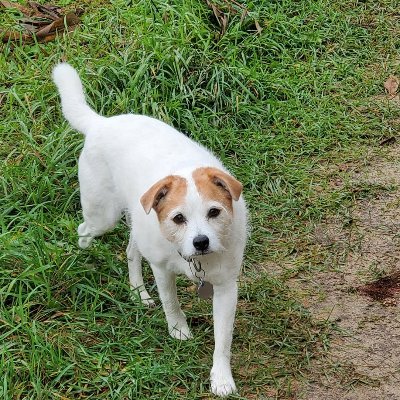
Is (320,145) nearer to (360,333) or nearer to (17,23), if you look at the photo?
(360,333)

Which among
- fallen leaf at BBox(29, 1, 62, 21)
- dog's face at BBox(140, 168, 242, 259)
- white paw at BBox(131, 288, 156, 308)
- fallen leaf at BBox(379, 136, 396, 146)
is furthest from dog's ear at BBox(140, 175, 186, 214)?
fallen leaf at BBox(29, 1, 62, 21)

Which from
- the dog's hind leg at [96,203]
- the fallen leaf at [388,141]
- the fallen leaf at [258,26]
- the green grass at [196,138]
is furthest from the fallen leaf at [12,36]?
the fallen leaf at [388,141]

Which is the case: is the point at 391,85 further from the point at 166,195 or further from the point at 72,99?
the point at 166,195

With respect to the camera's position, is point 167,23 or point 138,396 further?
point 167,23

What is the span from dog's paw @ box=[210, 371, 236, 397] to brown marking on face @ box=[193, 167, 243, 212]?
0.88 meters

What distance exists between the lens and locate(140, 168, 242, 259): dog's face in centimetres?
367

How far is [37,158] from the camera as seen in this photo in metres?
5.68

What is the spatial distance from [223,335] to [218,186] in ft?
2.62

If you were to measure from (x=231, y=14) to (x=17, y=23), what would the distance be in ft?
6.41

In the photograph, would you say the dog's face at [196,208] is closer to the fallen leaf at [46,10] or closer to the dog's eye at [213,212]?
the dog's eye at [213,212]

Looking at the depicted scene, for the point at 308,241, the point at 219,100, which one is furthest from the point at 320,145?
the point at 308,241

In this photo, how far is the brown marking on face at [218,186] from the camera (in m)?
3.73

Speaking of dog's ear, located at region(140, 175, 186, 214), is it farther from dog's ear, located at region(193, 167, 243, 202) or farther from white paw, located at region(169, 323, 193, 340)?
white paw, located at region(169, 323, 193, 340)

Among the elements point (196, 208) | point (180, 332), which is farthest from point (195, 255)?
point (180, 332)
